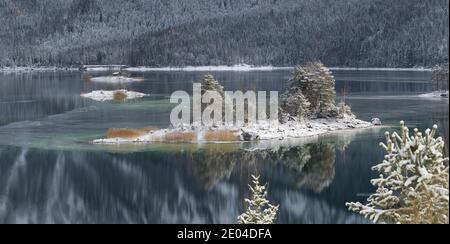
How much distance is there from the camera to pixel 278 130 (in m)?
86.1

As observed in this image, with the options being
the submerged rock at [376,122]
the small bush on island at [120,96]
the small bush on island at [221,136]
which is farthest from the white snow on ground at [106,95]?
the small bush on island at [221,136]

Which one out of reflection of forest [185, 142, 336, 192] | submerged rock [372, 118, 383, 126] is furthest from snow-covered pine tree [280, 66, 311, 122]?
reflection of forest [185, 142, 336, 192]

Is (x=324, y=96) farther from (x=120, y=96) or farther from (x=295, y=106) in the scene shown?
(x=120, y=96)

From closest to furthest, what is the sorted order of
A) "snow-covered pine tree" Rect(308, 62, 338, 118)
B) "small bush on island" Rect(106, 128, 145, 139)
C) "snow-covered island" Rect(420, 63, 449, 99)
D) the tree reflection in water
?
the tree reflection in water < "small bush on island" Rect(106, 128, 145, 139) < "snow-covered pine tree" Rect(308, 62, 338, 118) < "snow-covered island" Rect(420, 63, 449, 99)

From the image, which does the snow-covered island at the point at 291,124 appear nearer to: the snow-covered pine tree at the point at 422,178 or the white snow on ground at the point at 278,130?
the white snow on ground at the point at 278,130

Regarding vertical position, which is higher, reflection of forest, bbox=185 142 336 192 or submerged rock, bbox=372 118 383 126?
submerged rock, bbox=372 118 383 126

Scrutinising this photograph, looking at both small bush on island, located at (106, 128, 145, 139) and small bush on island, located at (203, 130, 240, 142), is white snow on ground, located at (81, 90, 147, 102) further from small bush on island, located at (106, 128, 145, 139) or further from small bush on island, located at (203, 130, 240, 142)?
small bush on island, located at (203, 130, 240, 142)

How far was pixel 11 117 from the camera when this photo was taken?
351ft

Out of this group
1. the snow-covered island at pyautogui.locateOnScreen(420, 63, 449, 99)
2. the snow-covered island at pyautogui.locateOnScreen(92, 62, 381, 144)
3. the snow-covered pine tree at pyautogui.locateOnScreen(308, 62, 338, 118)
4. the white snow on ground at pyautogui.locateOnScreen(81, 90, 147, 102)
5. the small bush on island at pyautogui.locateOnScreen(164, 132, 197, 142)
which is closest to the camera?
the small bush on island at pyautogui.locateOnScreen(164, 132, 197, 142)

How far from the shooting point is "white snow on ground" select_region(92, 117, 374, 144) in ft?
267

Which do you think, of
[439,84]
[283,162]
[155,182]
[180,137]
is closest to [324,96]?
[180,137]

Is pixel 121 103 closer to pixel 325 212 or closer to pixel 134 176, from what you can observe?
pixel 134 176

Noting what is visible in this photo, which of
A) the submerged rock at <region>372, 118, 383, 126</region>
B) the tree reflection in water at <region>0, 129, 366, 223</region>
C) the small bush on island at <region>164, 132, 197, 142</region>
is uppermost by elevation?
the submerged rock at <region>372, 118, 383, 126</region>
